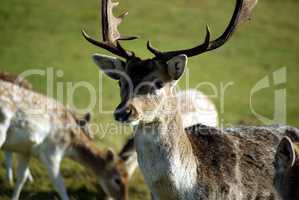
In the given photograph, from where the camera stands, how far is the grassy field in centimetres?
1936

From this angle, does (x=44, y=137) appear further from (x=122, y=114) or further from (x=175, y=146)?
(x=122, y=114)

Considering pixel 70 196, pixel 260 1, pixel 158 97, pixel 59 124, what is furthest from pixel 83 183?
pixel 260 1

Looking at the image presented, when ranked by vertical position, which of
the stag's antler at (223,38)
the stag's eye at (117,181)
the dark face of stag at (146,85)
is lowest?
the stag's eye at (117,181)

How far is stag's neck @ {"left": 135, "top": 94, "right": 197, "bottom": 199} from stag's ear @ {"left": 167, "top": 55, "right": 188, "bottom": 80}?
0.37 metres

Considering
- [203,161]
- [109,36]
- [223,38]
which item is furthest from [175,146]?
[109,36]

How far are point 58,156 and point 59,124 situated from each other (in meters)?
0.59

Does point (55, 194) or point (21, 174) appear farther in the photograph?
point (55, 194)

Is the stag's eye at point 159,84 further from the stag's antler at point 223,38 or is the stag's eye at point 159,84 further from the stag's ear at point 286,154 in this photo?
the stag's ear at point 286,154

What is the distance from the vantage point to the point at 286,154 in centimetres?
573

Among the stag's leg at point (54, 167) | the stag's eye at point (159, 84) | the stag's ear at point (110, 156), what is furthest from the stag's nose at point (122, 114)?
the stag's ear at point (110, 156)

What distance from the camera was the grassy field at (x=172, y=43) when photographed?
19.4 meters

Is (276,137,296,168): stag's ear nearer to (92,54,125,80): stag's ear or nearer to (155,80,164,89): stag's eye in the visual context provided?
(155,80,164,89): stag's eye

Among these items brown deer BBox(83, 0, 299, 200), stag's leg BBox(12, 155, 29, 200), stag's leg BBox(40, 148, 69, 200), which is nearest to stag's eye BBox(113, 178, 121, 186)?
stag's leg BBox(40, 148, 69, 200)

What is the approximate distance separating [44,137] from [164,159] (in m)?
4.54
